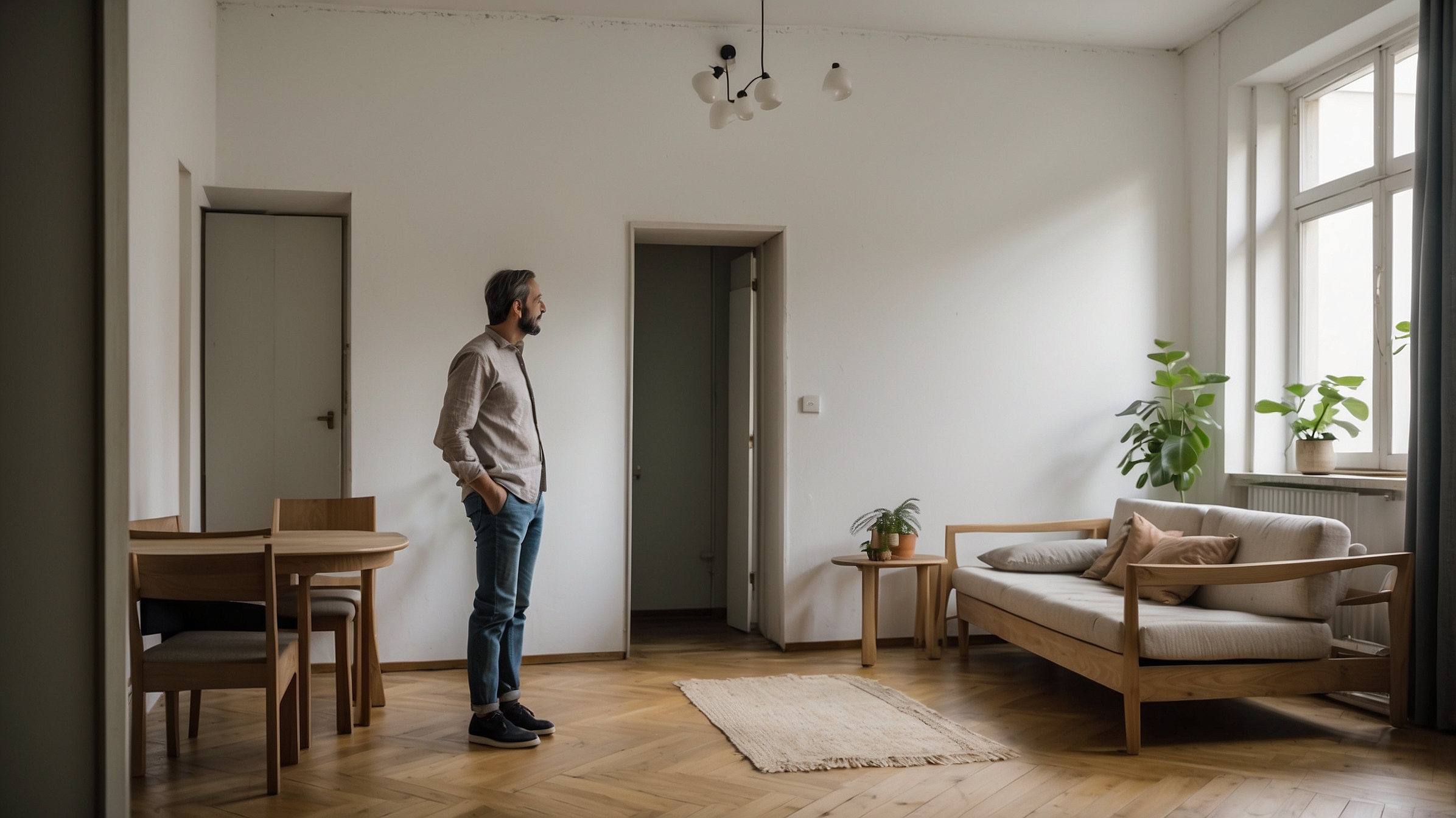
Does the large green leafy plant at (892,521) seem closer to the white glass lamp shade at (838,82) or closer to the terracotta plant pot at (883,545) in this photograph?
the terracotta plant pot at (883,545)

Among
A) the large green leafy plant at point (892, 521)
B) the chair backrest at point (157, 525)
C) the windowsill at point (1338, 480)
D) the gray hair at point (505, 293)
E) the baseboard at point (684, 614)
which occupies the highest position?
the gray hair at point (505, 293)

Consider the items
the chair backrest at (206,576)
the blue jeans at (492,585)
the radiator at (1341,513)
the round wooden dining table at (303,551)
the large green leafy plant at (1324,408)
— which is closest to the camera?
the chair backrest at (206,576)

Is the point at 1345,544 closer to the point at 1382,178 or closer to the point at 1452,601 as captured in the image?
the point at 1452,601

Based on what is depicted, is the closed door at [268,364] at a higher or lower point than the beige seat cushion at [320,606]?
higher

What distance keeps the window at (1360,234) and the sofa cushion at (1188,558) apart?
41.3 inches

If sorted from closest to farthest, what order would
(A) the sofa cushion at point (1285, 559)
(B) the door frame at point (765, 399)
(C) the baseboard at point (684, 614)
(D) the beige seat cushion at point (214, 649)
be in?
(D) the beige seat cushion at point (214, 649) < (A) the sofa cushion at point (1285, 559) < (B) the door frame at point (765, 399) < (C) the baseboard at point (684, 614)

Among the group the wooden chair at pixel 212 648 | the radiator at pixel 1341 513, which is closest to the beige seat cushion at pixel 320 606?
the wooden chair at pixel 212 648

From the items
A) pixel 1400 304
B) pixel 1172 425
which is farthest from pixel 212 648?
pixel 1400 304

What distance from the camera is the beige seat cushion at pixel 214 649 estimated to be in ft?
9.59

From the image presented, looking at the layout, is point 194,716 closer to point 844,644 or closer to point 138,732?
point 138,732

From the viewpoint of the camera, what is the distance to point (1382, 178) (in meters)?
4.62

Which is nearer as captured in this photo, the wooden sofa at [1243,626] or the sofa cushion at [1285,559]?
the wooden sofa at [1243,626]

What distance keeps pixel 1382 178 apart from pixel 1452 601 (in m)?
1.95

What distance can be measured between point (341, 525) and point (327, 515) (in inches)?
2.7
